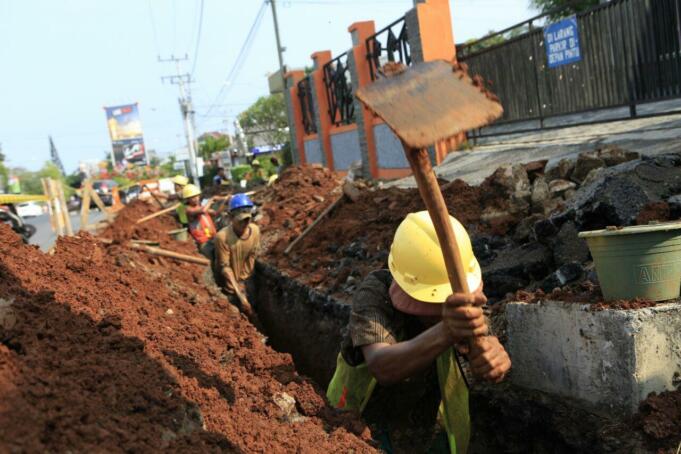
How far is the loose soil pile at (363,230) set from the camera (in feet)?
24.9

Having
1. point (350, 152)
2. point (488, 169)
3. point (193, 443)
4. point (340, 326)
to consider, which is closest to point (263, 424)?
point (193, 443)

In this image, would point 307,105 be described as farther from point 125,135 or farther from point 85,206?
point 125,135

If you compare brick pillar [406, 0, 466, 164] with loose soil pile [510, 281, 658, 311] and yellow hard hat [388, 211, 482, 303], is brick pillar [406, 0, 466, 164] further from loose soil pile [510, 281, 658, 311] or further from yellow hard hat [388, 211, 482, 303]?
yellow hard hat [388, 211, 482, 303]

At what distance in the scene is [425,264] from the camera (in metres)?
3.03

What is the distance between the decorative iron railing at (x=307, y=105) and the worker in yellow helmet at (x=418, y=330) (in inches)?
753

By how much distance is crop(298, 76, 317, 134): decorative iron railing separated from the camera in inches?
886

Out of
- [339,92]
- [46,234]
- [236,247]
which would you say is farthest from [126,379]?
[46,234]

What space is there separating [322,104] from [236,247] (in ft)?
42.5

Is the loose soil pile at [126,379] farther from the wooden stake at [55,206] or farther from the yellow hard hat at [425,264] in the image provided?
the wooden stake at [55,206]

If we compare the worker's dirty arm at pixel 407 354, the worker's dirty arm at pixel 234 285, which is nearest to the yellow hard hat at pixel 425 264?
the worker's dirty arm at pixel 407 354

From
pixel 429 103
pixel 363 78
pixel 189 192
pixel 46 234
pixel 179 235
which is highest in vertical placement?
pixel 363 78

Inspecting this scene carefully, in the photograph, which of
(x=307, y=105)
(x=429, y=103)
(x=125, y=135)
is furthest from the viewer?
(x=125, y=135)

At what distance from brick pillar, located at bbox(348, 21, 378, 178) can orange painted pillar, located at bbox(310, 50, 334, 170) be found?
384 cm

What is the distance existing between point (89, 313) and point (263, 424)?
1.34m
